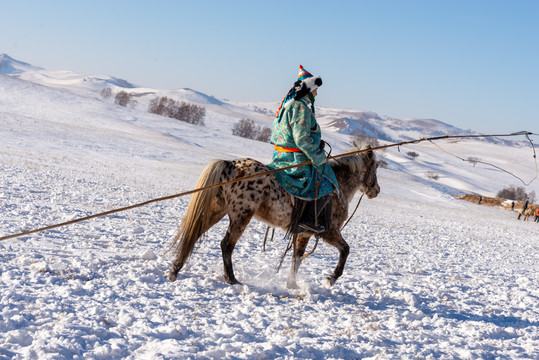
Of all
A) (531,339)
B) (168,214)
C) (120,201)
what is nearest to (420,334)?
(531,339)

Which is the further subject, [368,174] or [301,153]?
[368,174]

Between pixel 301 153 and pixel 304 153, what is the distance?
0.15 ft

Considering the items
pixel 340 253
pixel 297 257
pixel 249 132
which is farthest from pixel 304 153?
pixel 249 132

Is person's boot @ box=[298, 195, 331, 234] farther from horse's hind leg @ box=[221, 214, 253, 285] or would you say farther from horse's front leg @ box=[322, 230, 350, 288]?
horse's hind leg @ box=[221, 214, 253, 285]

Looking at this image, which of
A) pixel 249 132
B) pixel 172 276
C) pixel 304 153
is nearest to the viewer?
pixel 172 276

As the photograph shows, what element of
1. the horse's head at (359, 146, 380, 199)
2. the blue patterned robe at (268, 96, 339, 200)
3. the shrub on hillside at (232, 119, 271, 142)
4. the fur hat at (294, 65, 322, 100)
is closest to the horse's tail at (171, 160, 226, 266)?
the blue patterned robe at (268, 96, 339, 200)

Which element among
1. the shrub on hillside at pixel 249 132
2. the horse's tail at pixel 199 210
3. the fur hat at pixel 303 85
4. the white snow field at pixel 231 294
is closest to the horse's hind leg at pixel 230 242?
the white snow field at pixel 231 294

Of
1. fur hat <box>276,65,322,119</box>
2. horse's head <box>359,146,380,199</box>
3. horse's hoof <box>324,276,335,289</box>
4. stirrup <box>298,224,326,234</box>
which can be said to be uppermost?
fur hat <box>276,65,322,119</box>

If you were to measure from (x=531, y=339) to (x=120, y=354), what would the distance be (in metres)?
4.64

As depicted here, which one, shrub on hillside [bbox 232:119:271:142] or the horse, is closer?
the horse

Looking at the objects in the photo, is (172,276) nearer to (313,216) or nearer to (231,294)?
(231,294)

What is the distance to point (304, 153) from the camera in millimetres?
6035

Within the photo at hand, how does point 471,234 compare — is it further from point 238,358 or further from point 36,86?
point 36,86

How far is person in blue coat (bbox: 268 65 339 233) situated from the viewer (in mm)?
5859
